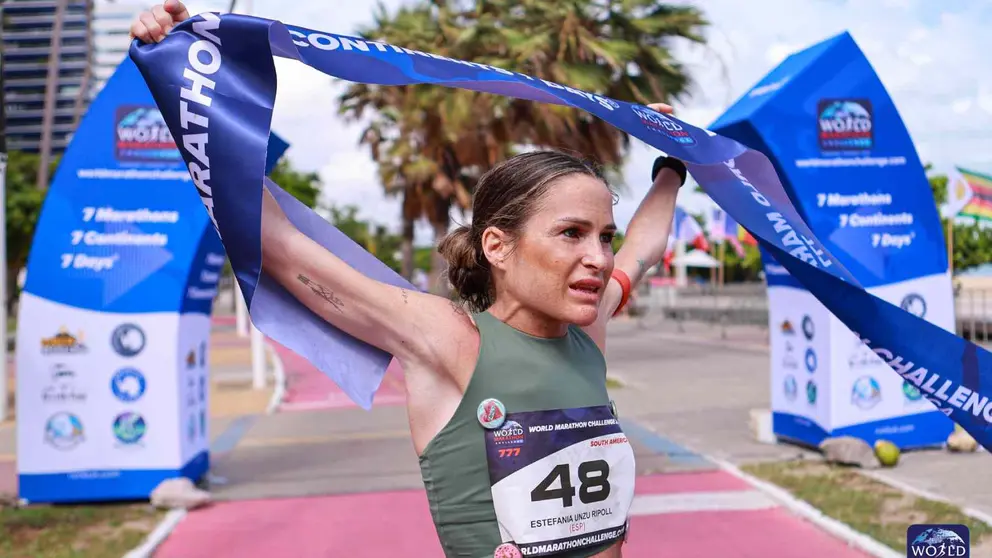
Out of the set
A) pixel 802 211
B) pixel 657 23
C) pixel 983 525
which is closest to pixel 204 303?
pixel 802 211

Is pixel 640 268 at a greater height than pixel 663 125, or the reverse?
pixel 663 125

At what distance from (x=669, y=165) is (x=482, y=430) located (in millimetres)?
1287

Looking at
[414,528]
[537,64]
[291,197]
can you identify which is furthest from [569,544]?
[537,64]

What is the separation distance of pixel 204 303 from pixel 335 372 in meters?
6.58

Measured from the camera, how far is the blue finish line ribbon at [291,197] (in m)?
2.13

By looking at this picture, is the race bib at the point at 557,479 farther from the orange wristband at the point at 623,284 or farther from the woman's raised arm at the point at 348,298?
the orange wristband at the point at 623,284

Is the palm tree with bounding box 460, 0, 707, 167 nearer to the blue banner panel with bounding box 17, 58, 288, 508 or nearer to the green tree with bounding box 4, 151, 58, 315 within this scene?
the blue banner panel with bounding box 17, 58, 288, 508

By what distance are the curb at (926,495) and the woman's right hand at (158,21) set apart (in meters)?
6.00

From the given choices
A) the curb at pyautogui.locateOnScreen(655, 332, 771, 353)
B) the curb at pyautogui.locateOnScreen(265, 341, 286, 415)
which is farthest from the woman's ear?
the curb at pyautogui.locateOnScreen(655, 332, 771, 353)

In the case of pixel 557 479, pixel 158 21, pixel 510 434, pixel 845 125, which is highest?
pixel 845 125

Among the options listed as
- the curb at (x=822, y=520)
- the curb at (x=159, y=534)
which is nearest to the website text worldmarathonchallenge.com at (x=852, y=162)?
the curb at (x=822, y=520)

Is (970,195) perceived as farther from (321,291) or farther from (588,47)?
(321,291)

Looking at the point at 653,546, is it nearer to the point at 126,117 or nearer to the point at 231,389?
the point at 126,117

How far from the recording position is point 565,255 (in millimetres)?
2162
